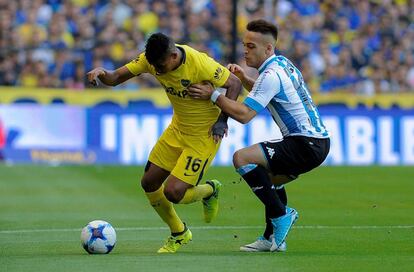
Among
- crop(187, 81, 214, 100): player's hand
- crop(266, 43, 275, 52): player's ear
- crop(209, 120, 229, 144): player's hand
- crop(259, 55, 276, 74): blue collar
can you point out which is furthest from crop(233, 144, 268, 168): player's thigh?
crop(266, 43, 275, 52): player's ear

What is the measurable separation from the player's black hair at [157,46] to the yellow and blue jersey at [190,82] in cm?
41

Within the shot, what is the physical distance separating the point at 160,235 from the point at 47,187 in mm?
6890

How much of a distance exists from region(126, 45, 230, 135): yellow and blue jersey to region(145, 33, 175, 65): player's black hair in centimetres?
41

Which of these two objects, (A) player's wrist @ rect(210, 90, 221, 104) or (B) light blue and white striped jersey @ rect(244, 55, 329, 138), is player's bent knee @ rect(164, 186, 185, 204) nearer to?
(A) player's wrist @ rect(210, 90, 221, 104)

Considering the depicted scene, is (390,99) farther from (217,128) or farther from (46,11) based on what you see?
(217,128)

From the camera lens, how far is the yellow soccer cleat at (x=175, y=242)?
422 inches

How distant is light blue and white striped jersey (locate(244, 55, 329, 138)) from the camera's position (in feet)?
33.7

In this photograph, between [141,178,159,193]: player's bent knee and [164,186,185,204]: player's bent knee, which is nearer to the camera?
[164,186,185,204]: player's bent knee

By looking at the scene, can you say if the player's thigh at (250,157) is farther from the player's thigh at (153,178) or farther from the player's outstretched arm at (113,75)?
the player's outstretched arm at (113,75)

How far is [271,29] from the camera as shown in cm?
1055

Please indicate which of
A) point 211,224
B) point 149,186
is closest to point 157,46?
point 149,186

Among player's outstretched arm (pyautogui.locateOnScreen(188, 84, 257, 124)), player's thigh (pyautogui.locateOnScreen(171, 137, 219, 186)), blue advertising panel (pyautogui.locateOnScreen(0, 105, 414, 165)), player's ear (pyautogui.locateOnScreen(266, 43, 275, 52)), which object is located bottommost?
blue advertising panel (pyautogui.locateOnScreen(0, 105, 414, 165))

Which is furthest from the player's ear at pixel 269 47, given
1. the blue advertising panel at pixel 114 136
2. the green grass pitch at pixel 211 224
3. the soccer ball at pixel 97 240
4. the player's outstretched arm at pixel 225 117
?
the blue advertising panel at pixel 114 136

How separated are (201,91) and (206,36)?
16.6 metres
